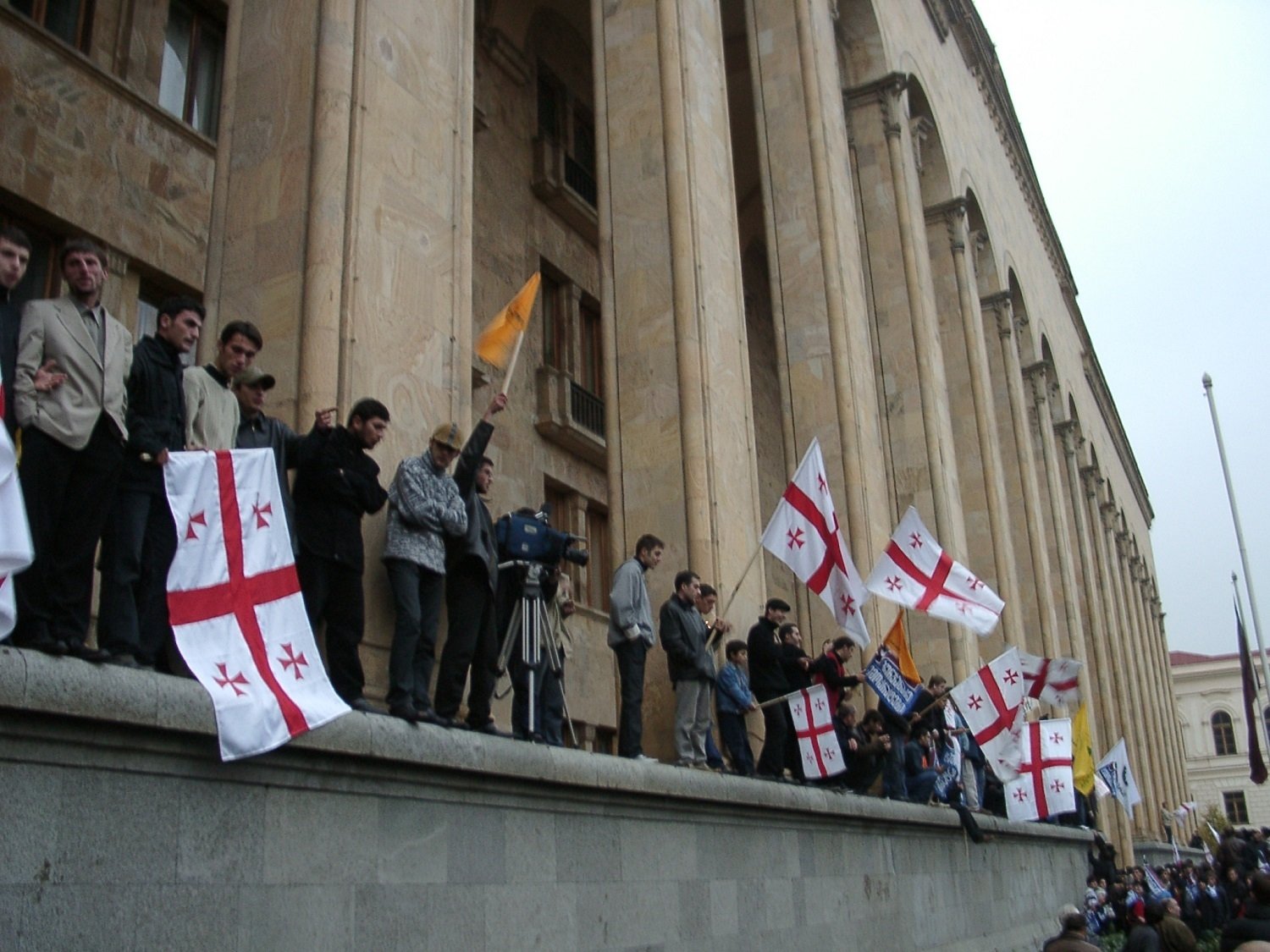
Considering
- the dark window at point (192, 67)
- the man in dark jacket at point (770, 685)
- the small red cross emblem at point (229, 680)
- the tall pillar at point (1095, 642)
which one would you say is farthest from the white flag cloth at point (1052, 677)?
the small red cross emblem at point (229, 680)

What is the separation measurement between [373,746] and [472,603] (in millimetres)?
1812

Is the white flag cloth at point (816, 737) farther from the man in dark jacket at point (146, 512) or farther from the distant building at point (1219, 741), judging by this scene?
the distant building at point (1219, 741)

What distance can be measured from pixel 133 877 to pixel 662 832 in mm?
4690

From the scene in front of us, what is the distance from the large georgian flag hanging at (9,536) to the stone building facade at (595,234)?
3.30 metres

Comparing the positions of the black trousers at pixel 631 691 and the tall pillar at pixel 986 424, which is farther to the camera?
the tall pillar at pixel 986 424

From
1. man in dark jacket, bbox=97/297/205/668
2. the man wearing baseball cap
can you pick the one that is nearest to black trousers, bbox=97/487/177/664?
man in dark jacket, bbox=97/297/205/668

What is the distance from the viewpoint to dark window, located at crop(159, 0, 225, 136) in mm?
14719

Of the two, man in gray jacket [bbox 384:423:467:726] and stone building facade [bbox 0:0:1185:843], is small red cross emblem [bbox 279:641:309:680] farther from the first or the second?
stone building facade [bbox 0:0:1185:843]

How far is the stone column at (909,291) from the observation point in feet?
70.5

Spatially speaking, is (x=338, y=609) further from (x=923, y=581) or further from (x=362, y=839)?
(x=923, y=581)

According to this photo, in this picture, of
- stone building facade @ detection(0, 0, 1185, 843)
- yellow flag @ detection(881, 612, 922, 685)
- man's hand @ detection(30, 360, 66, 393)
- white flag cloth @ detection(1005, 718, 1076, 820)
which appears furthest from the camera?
white flag cloth @ detection(1005, 718, 1076, 820)

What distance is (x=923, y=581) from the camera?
13617 millimetres

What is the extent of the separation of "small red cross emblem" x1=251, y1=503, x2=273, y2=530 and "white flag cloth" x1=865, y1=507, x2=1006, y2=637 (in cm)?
866

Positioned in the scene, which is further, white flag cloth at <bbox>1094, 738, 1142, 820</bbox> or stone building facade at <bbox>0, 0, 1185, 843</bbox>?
white flag cloth at <bbox>1094, 738, 1142, 820</bbox>
